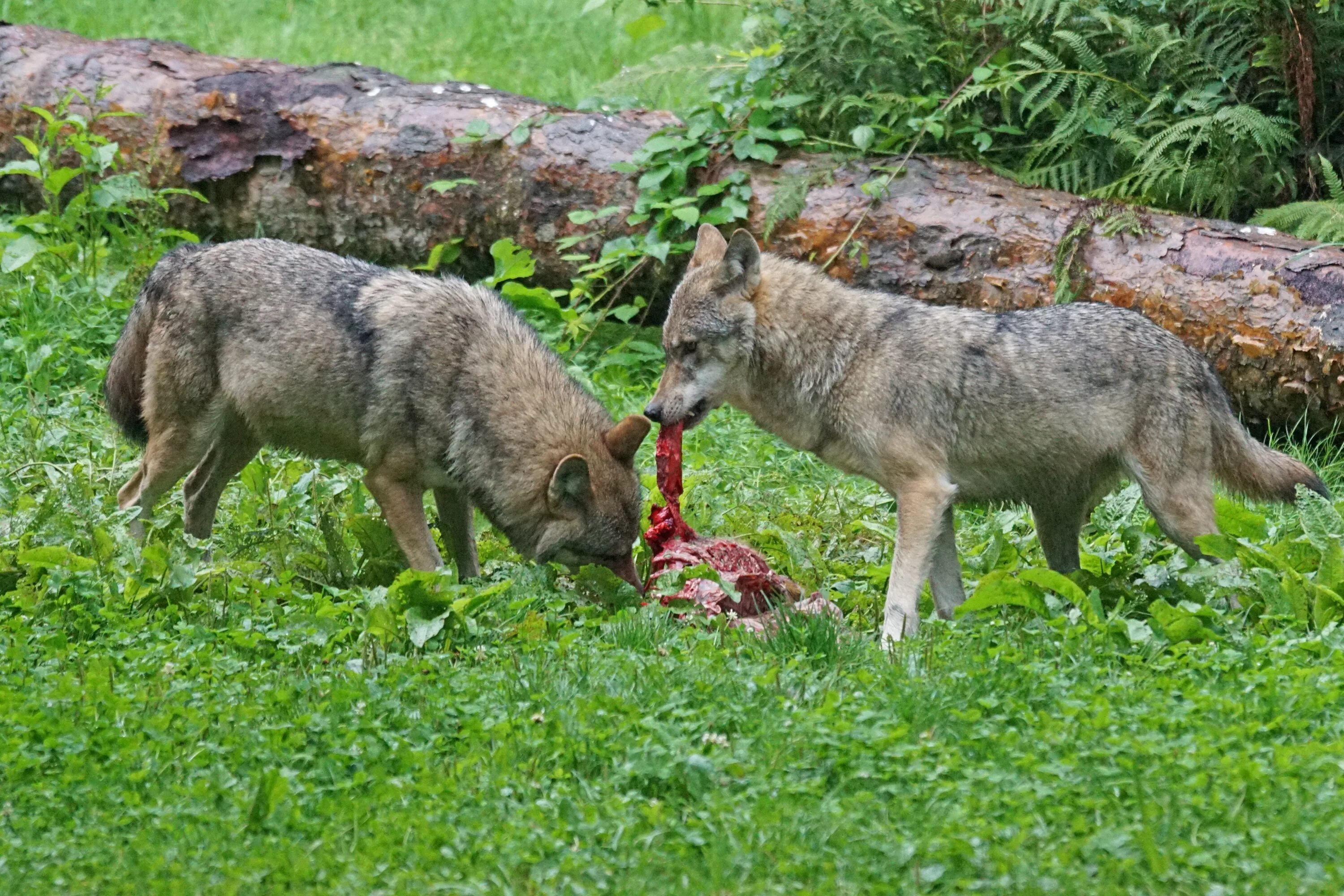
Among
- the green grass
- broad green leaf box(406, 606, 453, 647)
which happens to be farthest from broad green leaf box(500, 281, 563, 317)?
broad green leaf box(406, 606, 453, 647)

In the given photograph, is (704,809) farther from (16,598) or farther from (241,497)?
Answer: (241,497)

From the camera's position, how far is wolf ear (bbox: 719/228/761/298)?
6.39m

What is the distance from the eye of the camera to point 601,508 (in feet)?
20.9

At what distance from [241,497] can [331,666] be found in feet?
9.11

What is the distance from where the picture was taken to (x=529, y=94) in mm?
13641

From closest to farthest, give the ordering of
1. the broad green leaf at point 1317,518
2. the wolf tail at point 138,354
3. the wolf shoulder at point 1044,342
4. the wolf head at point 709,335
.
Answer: the broad green leaf at point 1317,518
the wolf shoulder at point 1044,342
the wolf head at point 709,335
the wolf tail at point 138,354

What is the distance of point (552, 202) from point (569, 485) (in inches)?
167

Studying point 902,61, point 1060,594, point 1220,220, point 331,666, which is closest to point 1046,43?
point 902,61

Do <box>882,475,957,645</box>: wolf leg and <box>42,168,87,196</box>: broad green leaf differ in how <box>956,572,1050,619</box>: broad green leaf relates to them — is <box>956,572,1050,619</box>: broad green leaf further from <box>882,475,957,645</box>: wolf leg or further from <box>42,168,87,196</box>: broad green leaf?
<box>42,168,87,196</box>: broad green leaf

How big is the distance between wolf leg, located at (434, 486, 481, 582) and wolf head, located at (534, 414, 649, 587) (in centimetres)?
60

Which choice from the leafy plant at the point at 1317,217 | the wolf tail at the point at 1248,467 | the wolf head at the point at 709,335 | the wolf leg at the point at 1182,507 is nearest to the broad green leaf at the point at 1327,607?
the wolf leg at the point at 1182,507

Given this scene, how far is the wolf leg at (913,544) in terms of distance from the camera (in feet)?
19.8

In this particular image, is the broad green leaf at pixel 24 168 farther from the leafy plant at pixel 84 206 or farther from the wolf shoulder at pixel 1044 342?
the wolf shoulder at pixel 1044 342

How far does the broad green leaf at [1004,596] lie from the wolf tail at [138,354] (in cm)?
401
